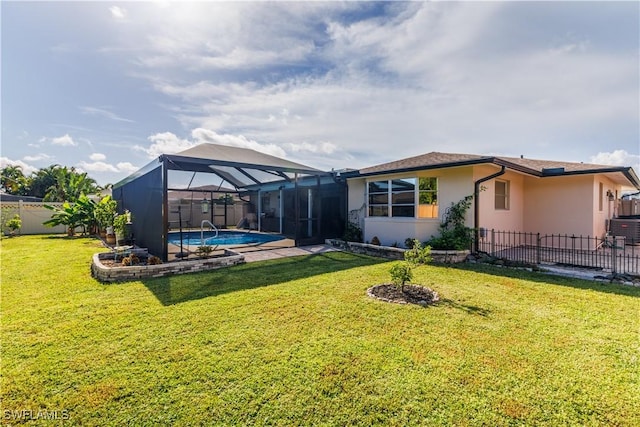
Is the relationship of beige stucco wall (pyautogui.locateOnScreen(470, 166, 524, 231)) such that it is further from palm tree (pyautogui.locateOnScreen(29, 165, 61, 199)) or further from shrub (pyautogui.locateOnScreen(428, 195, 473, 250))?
palm tree (pyautogui.locateOnScreen(29, 165, 61, 199))

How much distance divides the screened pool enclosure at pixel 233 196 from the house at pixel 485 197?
1972mm

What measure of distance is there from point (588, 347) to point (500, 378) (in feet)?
5.49

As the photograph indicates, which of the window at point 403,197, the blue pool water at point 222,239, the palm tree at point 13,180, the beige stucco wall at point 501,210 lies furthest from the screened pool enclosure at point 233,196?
the palm tree at point 13,180

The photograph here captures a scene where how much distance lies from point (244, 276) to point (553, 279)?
25.3 feet

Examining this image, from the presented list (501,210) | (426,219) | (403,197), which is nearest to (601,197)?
(501,210)

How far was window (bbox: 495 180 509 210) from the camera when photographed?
11258 mm

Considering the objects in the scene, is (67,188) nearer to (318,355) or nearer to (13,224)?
(13,224)

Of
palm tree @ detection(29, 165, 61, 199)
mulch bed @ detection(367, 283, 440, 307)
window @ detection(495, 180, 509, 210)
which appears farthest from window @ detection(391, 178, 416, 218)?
palm tree @ detection(29, 165, 61, 199)

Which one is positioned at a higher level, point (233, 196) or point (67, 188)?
point (67, 188)

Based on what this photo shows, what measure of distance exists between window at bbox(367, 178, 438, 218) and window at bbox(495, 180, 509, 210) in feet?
8.44

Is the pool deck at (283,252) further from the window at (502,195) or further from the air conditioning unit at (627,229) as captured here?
the air conditioning unit at (627,229)

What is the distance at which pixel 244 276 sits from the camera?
24.1 ft

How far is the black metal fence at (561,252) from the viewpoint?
318 inches

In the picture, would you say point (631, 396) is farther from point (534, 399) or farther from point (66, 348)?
point (66, 348)
